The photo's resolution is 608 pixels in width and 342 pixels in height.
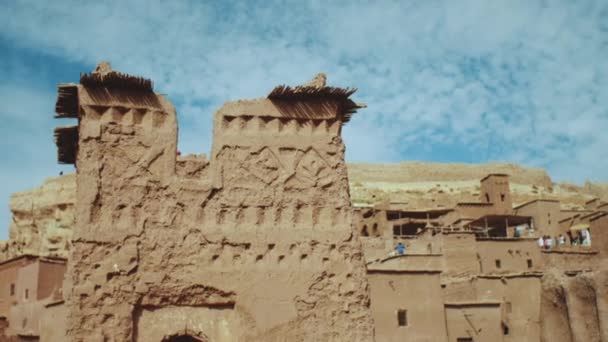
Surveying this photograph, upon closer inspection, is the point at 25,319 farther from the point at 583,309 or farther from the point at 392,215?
the point at 392,215

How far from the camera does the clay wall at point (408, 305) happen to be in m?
21.4

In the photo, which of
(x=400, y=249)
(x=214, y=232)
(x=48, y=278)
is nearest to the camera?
(x=214, y=232)

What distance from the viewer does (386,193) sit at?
57.2m

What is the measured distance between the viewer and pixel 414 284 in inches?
862

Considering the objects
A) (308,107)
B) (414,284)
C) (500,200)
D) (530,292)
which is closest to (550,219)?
(500,200)

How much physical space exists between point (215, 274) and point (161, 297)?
0.73 metres

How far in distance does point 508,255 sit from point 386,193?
2849cm

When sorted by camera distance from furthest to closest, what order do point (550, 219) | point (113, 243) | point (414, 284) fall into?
1. point (550, 219)
2. point (414, 284)
3. point (113, 243)

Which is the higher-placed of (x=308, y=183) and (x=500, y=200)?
(x=500, y=200)

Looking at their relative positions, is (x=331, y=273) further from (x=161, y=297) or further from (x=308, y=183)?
(x=161, y=297)

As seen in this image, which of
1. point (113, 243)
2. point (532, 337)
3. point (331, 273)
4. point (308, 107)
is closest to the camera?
point (113, 243)

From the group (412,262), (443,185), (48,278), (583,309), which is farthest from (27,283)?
(443,185)

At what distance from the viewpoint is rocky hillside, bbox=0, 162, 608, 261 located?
48281mm

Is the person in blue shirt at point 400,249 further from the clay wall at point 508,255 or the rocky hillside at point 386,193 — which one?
the rocky hillside at point 386,193
